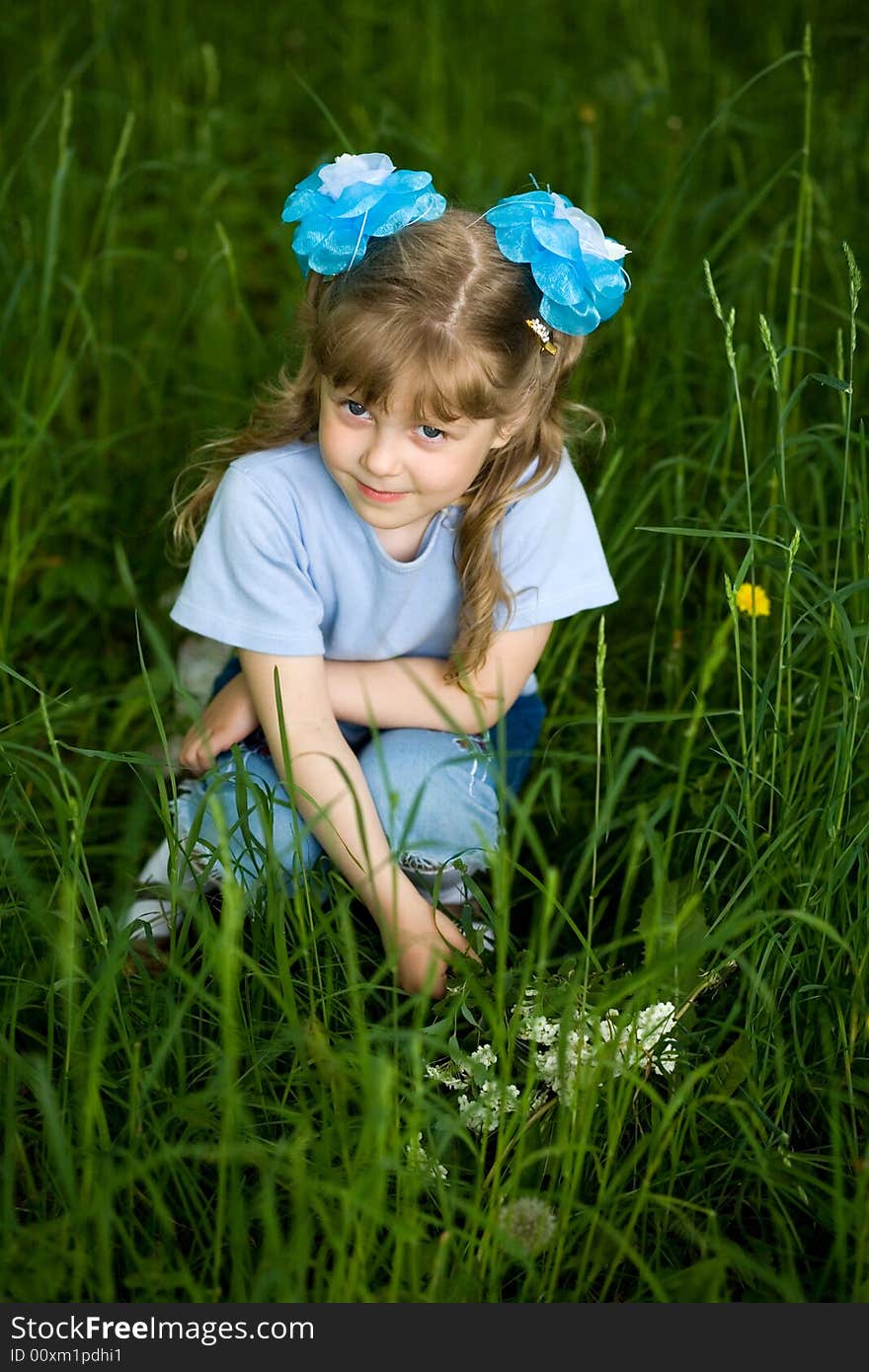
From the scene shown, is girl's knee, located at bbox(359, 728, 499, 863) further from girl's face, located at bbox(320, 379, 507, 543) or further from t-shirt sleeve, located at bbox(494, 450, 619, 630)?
girl's face, located at bbox(320, 379, 507, 543)

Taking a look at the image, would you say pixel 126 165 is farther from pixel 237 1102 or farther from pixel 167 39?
pixel 237 1102

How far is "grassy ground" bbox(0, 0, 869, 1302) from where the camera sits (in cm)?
121

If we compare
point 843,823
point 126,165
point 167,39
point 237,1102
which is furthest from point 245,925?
point 167,39

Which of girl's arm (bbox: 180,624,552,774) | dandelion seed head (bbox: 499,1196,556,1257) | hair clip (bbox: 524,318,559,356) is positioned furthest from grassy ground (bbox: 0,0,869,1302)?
hair clip (bbox: 524,318,559,356)

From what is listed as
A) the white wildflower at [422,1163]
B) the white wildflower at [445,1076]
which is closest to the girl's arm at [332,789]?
the white wildflower at [445,1076]

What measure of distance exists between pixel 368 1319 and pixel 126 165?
2.29 metres

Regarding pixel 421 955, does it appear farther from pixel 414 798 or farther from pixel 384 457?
pixel 384 457

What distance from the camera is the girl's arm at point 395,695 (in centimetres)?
173

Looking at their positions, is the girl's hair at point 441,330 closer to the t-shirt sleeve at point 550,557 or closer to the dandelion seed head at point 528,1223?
the t-shirt sleeve at point 550,557

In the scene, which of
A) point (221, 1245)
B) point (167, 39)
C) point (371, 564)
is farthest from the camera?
point (167, 39)

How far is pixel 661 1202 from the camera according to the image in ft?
4.13

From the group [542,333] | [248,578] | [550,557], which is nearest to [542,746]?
[550,557]

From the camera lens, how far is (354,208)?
1.41 m

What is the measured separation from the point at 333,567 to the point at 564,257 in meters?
0.48
